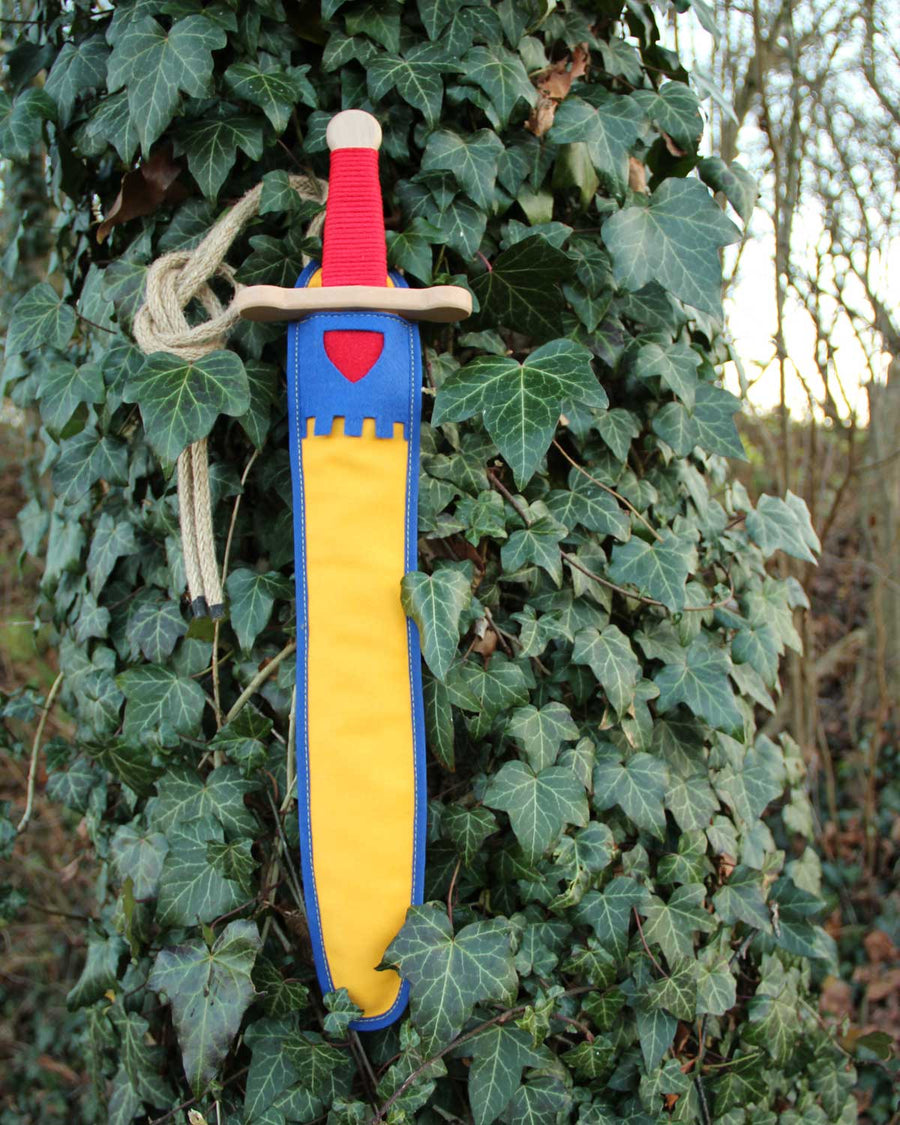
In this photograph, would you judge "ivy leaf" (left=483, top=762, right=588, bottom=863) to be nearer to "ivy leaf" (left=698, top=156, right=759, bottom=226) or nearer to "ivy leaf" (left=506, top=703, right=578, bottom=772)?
"ivy leaf" (left=506, top=703, right=578, bottom=772)

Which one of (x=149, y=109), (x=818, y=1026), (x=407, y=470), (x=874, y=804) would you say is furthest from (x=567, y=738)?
(x=874, y=804)

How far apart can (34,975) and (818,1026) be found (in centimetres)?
249

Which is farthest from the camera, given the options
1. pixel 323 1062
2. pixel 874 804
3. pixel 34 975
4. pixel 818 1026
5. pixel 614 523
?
pixel 874 804

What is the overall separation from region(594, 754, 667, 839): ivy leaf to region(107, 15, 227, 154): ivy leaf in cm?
105

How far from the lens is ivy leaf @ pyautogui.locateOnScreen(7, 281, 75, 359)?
138 centimetres

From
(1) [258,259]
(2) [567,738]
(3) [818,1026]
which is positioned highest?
(1) [258,259]

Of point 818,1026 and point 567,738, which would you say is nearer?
point 567,738

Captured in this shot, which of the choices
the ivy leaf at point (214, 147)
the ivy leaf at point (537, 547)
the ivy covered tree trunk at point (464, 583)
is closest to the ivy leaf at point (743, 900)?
the ivy covered tree trunk at point (464, 583)

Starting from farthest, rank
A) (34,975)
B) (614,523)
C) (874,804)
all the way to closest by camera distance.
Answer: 1. (874,804)
2. (34,975)
3. (614,523)

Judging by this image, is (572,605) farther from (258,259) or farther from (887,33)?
(887,33)

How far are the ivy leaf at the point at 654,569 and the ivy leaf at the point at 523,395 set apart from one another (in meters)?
0.24

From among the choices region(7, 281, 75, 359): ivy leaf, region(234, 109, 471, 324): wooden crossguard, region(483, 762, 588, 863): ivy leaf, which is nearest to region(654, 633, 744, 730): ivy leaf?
region(483, 762, 588, 863): ivy leaf

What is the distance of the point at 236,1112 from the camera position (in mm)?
1174

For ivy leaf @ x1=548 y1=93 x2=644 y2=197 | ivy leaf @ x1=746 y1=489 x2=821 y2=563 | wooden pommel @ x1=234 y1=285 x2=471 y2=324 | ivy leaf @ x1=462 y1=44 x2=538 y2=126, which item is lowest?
ivy leaf @ x1=746 y1=489 x2=821 y2=563
